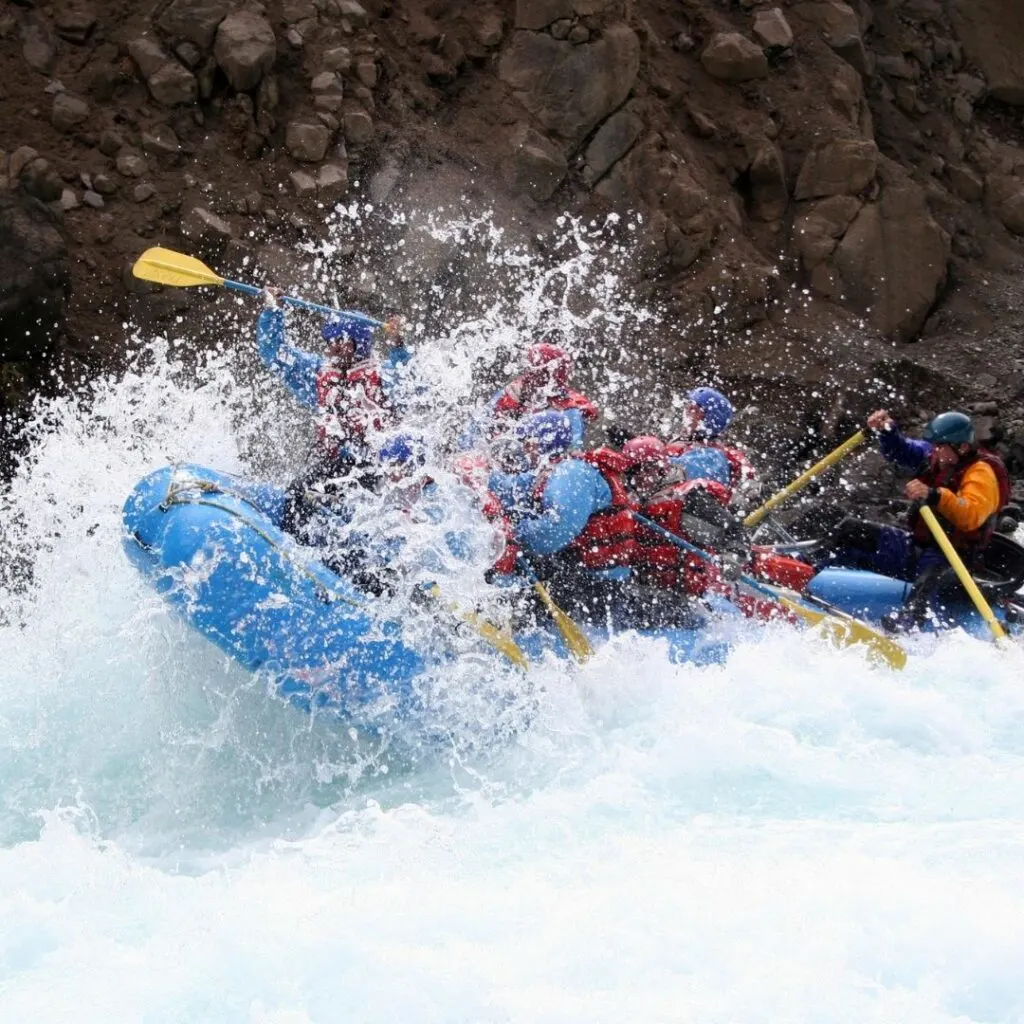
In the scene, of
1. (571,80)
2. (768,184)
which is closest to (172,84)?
(571,80)

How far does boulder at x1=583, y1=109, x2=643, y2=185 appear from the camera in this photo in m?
9.72

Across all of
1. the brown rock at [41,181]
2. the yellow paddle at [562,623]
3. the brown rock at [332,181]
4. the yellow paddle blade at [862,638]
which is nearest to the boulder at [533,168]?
the brown rock at [332,181]

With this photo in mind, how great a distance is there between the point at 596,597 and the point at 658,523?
544 millimetres

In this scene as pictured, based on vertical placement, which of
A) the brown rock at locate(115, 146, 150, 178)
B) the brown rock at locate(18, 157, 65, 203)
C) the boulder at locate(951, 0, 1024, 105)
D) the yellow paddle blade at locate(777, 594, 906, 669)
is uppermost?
the boulder at locate(951, 0, 1024, 105)

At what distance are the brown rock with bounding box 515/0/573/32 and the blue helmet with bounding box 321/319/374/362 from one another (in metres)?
4.51

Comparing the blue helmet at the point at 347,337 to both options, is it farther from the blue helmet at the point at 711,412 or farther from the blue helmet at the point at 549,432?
the blue helmet at the point at 711,412

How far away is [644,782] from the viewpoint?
180 inches

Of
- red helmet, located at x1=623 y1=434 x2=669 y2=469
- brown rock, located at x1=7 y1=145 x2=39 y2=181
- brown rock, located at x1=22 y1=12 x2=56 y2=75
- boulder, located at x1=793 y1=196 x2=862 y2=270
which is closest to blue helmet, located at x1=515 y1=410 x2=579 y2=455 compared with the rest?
red helmet, located at x1=623 y1=434 x2=669 y2=469

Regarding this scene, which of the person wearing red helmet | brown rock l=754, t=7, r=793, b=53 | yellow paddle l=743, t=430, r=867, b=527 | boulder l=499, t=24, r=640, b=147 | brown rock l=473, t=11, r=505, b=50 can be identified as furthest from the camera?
brown rock l=754, t=7, r=793, b=53

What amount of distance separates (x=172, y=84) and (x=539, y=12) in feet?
9.22

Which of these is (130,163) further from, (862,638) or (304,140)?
(862,638)

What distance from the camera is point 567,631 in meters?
5.21

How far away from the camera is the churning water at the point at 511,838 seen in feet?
11.0

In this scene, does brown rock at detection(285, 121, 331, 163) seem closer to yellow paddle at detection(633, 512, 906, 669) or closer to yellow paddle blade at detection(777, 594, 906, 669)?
yellow paddle at detection(633, 512, 906, 669)
